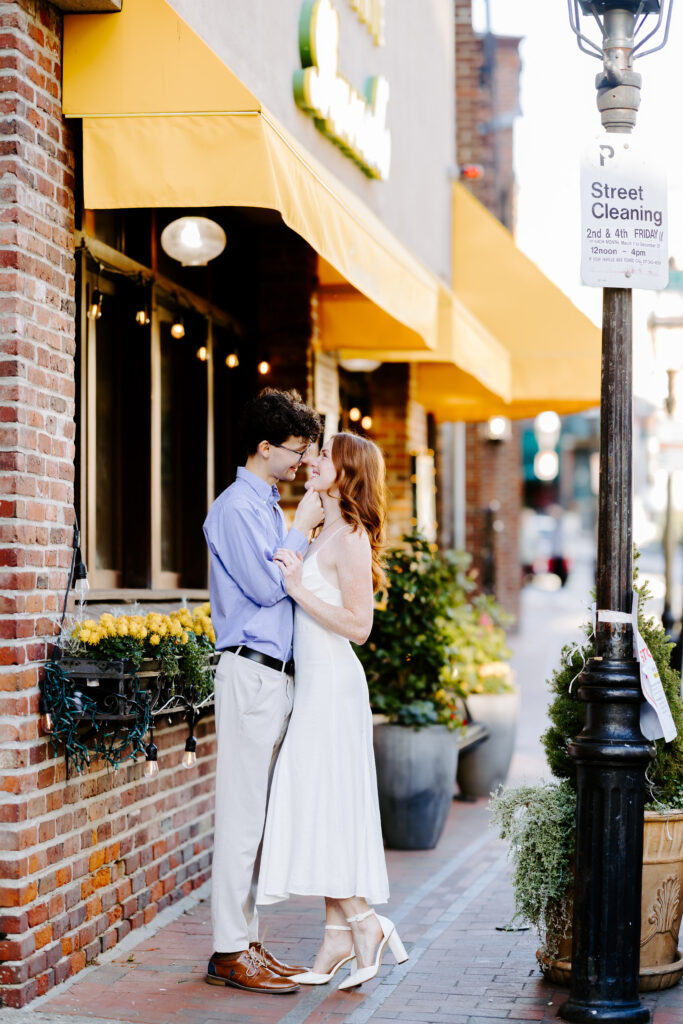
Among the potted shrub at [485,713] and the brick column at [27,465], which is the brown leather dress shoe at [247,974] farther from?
the potted shrub at [485,713]

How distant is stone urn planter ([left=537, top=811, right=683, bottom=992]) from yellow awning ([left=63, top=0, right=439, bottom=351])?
2.75m

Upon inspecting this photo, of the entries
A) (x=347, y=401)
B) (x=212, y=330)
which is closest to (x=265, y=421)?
(x=212, y=330)

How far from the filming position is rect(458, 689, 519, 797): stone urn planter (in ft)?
33.1

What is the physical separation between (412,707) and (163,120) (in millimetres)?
4034

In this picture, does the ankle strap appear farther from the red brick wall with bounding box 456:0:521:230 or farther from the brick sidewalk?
the red brick wall with bounding box 456:0:521:230

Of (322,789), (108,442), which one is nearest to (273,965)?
(322,789)

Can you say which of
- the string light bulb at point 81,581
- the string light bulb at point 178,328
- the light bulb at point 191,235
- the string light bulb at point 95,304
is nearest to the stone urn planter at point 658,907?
the string light bulb at point 81,581

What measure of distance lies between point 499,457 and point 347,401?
1188cm

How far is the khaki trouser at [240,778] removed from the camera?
16.7ft

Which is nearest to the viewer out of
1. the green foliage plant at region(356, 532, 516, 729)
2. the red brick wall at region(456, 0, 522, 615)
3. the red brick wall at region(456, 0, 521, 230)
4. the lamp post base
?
the lamp post base

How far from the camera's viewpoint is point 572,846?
517cm

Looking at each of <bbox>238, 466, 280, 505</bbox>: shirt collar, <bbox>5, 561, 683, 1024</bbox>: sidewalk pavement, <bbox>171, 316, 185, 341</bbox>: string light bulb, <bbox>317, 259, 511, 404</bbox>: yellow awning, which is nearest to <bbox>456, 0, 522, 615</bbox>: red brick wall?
<bbox>317, 259, 511, 404</bbox>: yellow awning

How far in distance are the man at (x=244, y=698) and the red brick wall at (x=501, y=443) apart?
1471cm

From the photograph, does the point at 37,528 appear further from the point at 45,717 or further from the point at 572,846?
the point at 572,846
